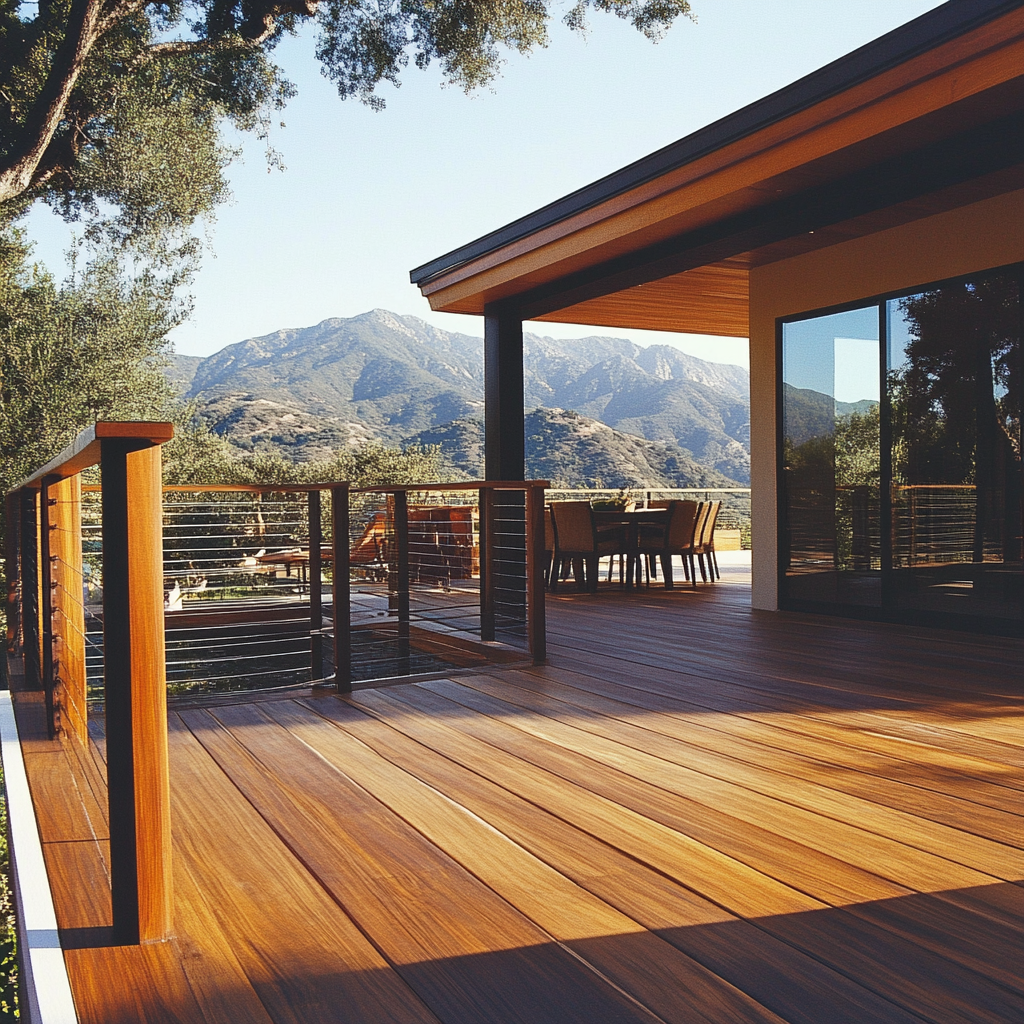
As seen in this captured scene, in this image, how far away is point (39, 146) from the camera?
28.1 feet

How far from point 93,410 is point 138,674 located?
11.6 m

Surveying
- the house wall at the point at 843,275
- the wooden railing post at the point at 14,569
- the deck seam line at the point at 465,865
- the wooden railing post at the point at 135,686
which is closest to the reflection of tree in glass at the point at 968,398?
the house wall at the point at 843,275

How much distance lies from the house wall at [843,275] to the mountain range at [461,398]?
21.5 meters

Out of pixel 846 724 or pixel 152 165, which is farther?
pixel 152 165

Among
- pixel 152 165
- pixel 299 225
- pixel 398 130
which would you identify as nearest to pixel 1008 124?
pixel 152 165

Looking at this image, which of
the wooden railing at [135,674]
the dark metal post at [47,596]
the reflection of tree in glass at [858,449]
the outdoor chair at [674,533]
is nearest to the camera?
the wooden railing at [135,674]

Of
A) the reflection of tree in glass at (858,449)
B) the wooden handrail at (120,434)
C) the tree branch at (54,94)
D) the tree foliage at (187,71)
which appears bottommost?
the wooden handrail at (120,434)

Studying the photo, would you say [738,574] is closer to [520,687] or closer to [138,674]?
[520,687]

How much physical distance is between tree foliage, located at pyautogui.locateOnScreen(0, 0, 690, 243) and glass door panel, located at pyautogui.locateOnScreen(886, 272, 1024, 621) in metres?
8.08

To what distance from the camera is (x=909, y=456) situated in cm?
593

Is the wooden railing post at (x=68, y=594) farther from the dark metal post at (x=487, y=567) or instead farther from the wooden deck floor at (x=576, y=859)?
the dark metal post at (x=487, y=567)

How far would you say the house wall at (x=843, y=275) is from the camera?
5.35 metres

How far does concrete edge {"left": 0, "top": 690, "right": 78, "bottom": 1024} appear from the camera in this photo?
5.13ft

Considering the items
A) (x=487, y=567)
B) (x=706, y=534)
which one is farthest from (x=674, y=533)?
(x=487, y=567)
